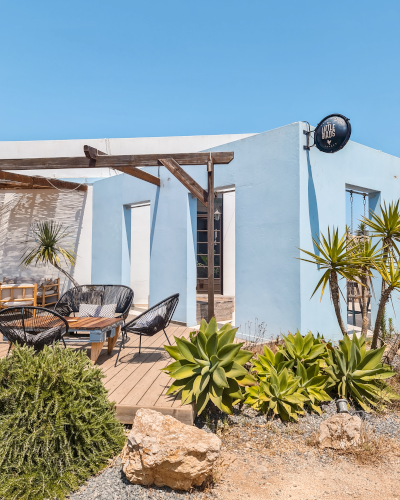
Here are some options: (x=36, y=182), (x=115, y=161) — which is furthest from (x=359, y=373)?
(x=36, y=182)

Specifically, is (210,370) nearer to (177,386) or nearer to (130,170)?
(177,386)

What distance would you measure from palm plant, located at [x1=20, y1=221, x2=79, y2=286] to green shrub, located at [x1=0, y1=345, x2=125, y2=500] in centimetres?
593

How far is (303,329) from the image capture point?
5.16m

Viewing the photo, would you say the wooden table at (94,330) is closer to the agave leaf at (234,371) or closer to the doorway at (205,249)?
the agave leaf at (234,371)

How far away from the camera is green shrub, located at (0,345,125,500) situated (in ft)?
7.13

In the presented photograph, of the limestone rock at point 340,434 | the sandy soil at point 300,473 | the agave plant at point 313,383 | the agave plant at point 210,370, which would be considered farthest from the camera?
the agave plant at point 313,383

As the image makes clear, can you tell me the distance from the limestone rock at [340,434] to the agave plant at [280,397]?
31 centimetres

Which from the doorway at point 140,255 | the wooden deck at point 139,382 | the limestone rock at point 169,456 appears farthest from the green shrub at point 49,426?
the doorway at point 140,255

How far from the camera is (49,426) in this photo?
2.25 meters

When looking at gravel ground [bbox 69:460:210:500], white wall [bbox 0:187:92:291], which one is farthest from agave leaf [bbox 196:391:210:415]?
white wall [bbox 0:187:92:291]

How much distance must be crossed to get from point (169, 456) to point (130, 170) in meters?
4.94

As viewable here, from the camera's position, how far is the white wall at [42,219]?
871cm

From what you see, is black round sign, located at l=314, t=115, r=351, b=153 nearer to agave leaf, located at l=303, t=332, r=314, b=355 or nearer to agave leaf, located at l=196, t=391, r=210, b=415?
agave leaf, located at l=303, t=332, r=314, b=355

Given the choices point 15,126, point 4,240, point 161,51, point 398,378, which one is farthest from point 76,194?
point 398,378
